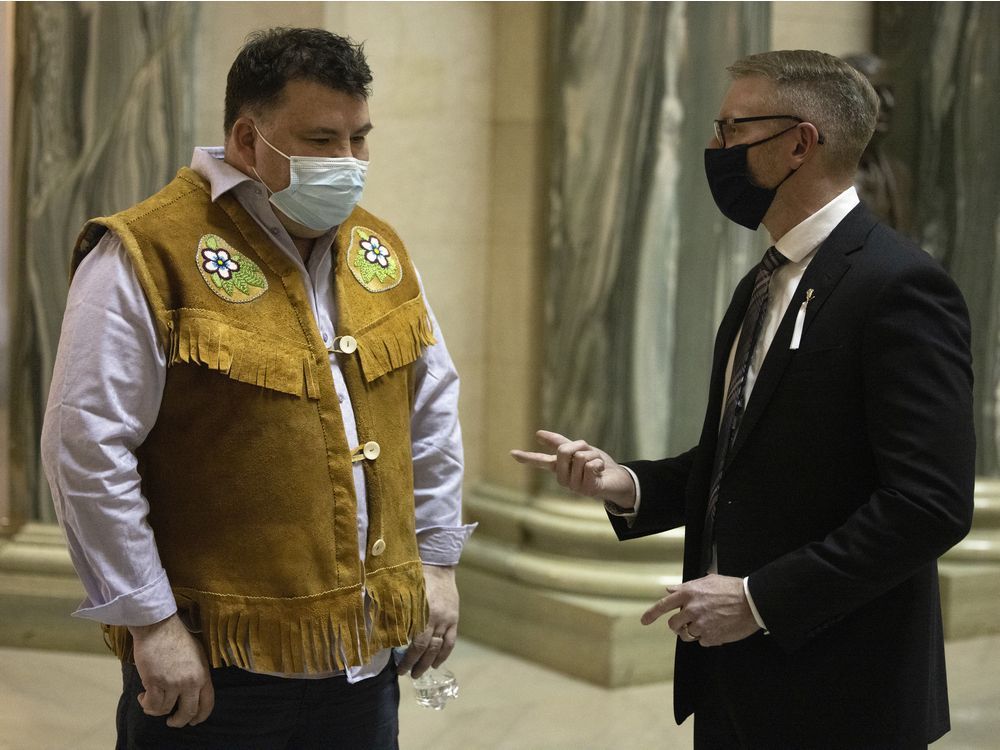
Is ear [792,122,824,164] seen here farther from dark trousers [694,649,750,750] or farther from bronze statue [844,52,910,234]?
bronze statue [844,52,910,234]

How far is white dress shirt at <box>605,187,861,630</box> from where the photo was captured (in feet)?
7.48

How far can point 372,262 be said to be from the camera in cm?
256

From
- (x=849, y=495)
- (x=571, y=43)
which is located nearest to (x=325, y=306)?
(x=849, y=495)

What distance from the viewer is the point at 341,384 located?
237 cm

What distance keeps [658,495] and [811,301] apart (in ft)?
1.83

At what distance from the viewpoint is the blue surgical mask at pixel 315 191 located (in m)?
2.33

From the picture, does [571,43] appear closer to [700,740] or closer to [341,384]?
[341,384]

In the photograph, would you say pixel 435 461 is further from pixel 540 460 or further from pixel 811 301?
pixel 811 301

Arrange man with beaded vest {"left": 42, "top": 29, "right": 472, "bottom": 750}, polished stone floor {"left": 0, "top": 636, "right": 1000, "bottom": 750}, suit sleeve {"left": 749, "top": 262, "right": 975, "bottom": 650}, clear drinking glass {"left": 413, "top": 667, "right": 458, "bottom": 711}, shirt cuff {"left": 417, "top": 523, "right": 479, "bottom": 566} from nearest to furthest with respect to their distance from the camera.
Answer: suit sleeve {"left": 749, "top": 262, "right": 975, "bottom": 650} < man with beaded vest {"left": 42, "top": 29, "right": 472, "bottom": 750} < shirt cuff {"left": 417, "top": 523, "right": 479, "bottom": 566} < clear drinking glass {"left": 413, "top": 667, "right": 458, "bottom": 711} < polished stone floor {"left": 0, "top": 636, "right": 1000, "bottom": 750}

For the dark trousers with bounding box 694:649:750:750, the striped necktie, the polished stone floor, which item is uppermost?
the striped necktie

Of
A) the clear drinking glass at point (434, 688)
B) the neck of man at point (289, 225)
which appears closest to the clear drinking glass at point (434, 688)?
the clear drinking glass at point (434, 688)

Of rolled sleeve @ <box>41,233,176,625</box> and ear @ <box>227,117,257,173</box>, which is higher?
ear @ <box>227,117,257,173</box>

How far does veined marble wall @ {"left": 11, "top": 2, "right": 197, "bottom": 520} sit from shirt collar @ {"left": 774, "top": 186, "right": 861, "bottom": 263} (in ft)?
9.84

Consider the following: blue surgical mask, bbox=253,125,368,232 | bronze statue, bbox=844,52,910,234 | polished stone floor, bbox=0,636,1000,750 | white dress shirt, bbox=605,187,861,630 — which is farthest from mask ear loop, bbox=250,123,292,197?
bronze statue, bbox=844,52,910,234
